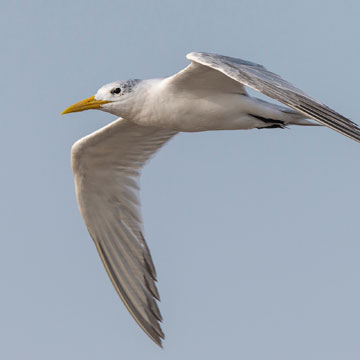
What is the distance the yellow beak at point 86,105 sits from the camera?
1507 cm

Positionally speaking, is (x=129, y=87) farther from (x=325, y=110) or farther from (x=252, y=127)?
(x=325, y=110)

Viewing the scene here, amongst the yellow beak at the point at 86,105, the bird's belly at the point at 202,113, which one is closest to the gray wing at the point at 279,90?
the bird's belly at the point at 202,113

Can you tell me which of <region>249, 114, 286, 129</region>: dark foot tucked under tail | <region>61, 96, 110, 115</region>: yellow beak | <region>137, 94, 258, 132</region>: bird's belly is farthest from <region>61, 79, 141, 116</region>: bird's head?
<region>249, 114, 286, 129</region>: dark foot tucked under tail

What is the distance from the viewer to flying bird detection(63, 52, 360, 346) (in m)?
13.3

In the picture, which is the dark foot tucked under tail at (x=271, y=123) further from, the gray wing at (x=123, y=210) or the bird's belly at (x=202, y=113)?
the gray wing at (x=123, y=210)

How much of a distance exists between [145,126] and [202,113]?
1.59 m

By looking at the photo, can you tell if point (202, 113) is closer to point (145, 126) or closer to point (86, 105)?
point (145, 126)

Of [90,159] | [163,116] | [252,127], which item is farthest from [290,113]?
[90,159]

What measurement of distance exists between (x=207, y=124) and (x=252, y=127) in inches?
25.9

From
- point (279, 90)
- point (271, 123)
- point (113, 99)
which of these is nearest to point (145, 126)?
point (113, 99)

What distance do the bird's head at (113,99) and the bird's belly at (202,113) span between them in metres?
0.37

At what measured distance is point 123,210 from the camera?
58.6 ft

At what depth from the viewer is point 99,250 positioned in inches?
693

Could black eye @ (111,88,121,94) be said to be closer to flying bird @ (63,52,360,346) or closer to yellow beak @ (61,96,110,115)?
flying bird @ (63,52,360,346)
